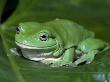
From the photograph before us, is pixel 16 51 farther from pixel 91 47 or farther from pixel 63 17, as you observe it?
pixel 63 17

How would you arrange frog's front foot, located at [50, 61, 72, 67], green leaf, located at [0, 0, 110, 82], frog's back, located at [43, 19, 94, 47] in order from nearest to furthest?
green leaf, located at [0, 0, 110, 82] → frog's front foot, located at [50, 61, 72, 67] → frog's back, located at [43, 19, 94, 47]

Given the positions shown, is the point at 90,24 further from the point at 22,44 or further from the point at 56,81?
the point at 56,81

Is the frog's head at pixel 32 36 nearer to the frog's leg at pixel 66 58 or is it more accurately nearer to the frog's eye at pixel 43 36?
the frog's eye at pixel 43 36

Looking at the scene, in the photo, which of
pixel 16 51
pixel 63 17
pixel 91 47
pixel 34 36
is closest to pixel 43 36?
pixel 34 36

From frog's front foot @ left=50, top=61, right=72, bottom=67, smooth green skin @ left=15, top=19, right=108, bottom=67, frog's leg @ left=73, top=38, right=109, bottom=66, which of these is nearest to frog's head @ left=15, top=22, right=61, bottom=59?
smooth green skin @ left=15, top=19, right=108, bottom=67

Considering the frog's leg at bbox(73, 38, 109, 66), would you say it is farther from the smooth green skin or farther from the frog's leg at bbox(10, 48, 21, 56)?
the frog's leg at bbox(10, 48, 21, 56)

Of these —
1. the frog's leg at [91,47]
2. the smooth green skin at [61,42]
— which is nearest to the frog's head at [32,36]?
the smooth green skin at [61,42]

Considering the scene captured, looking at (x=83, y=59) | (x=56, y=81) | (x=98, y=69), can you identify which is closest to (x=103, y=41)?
(x=83, y=59)
